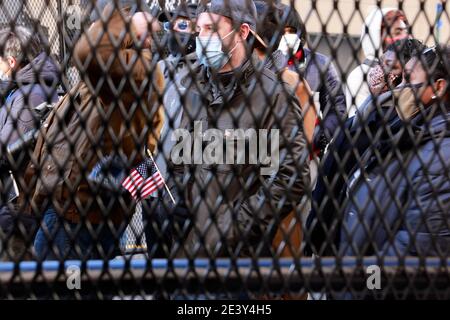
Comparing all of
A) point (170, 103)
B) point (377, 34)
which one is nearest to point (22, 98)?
point (170, 103)

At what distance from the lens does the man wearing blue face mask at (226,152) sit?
7.99ft

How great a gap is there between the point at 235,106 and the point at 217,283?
0.79 metres

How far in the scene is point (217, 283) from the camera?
8.21 ft

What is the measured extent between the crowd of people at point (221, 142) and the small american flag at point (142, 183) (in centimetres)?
3

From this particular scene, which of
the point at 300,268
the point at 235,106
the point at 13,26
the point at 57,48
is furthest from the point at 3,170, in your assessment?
the point at 300,268

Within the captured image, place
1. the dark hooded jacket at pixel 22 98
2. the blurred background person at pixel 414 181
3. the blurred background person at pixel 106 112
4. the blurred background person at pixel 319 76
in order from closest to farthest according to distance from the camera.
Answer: the blurred background person at pixel 106 112, the blurred background person at pixel 319 76, the blurred background person at pixel 414 181, the dark hooded jacket at pixel 22 98

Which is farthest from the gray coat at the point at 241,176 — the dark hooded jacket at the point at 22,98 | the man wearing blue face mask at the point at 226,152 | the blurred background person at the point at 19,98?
the dark hooded jacket at the point at 22,98

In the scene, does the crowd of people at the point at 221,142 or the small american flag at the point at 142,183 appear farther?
the small american flag at the point at 142,183

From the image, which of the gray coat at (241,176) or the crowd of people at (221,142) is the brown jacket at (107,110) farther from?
the gray coat at (241,176)

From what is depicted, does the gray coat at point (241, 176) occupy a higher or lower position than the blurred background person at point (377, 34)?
lower

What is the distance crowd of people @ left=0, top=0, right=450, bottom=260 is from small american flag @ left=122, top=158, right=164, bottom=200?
27mm
